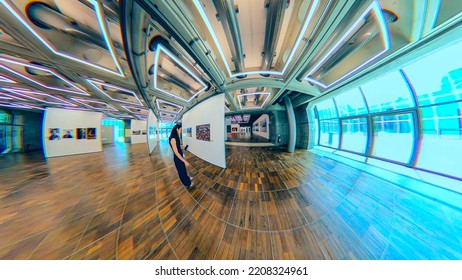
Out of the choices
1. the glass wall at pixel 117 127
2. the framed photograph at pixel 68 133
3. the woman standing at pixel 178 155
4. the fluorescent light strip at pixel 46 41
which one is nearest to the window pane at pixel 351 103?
the woman standing at pixel 178 155

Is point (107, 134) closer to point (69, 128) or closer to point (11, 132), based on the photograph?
point (11, 132)

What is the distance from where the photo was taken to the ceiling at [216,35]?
5.93 feet

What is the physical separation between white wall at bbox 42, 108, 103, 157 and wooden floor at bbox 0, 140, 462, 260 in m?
5.85

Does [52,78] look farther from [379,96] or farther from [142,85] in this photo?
[379,96]

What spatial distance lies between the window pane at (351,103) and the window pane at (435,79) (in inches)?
62.3

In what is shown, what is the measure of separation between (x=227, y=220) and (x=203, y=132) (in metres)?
3.67

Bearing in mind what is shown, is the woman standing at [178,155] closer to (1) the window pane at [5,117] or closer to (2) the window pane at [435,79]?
(2) the window pane at [435,79]

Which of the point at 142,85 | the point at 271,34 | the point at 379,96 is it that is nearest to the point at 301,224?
the point at 271,34

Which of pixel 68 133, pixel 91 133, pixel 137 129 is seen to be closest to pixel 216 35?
pixel 91 133

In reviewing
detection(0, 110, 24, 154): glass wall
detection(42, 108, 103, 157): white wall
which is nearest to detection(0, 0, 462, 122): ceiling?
detection(42, 108, 103, 157): white wall

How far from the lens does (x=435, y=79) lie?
441 centimetres

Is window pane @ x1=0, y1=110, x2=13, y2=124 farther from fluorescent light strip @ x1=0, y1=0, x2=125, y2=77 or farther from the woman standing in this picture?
the woman standing

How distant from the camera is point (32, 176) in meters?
3.95

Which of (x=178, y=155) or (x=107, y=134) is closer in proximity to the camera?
(x=178, y=155)
